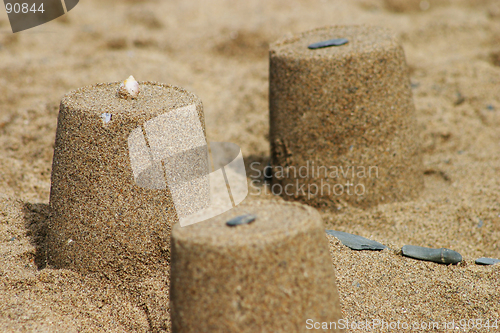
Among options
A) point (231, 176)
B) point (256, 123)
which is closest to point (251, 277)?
point (231, 176)

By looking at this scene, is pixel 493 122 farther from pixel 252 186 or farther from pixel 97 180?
pixel 97 180

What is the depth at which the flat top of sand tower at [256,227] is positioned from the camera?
140 cm

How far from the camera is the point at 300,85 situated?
2.80 metres

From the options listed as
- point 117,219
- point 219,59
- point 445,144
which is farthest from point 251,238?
point 219,59

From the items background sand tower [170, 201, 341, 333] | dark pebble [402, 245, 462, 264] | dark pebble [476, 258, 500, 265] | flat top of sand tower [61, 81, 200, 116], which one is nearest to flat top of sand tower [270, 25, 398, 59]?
flat top of sand tower [61, 81, 200, 116]

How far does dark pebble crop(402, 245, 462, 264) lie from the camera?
2285mm

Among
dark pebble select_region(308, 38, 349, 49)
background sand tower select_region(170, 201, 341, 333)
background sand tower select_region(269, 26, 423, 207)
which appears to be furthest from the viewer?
dark pebble select_region(308, 38, 349, 49)

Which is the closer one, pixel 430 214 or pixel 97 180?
pixel 97 180

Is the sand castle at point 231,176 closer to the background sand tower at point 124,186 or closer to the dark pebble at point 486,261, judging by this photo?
the background sand tower at point 124,186

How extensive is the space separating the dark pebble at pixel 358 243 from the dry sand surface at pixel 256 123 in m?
0.04

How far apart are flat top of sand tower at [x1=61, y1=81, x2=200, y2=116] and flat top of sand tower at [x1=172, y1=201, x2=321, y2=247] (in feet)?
2.02

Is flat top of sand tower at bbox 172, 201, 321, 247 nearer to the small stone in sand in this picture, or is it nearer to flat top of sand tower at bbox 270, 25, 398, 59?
the small stone in sand

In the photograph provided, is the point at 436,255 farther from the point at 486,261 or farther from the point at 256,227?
the point at 256,227

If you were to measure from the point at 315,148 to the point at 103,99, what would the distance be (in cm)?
133
